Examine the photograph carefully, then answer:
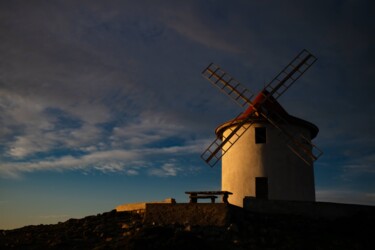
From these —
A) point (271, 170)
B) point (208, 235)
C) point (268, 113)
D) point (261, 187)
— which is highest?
point (268, 113)

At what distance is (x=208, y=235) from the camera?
13492 mm

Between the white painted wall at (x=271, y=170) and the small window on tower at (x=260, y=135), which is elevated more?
the small window on tower at (x=260, y=135)

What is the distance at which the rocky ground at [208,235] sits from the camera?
12.6 meters

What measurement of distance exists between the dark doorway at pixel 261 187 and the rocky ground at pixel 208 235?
3459 millimetres

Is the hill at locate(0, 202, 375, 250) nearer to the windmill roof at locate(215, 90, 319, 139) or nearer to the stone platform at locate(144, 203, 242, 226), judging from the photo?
the stone platform at locate(144, 203, 242, 226)

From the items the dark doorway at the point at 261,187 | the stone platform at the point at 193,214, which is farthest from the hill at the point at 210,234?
the dark doorway at the point at 261,187

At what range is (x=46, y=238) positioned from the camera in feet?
49.5

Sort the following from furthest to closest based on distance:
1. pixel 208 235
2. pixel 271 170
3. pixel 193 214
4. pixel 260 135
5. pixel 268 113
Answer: pixel 260 135 → pixel 268 113 → pixel 271 170 → pixel 193 214 → pixel 208 235

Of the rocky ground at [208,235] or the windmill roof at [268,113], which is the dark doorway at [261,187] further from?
the rocky ground at [208,235]

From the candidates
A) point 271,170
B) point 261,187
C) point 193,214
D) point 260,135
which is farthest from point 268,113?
point 193,214

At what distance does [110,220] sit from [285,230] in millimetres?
6873

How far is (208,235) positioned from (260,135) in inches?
309

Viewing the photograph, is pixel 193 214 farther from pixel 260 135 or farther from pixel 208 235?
pixel 260 135

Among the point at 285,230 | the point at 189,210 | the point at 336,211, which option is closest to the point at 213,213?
the point at 189,210
